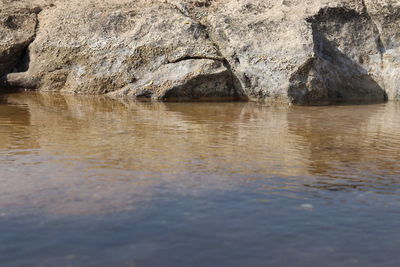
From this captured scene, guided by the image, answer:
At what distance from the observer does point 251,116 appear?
564 cm

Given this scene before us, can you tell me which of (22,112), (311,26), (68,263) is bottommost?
(68,263)

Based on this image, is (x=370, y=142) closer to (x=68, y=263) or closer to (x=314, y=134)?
(x=314, y=134)

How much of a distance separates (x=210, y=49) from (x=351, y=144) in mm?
3301

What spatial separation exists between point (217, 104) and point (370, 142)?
263 cm

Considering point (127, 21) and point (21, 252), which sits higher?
point (127, 21)

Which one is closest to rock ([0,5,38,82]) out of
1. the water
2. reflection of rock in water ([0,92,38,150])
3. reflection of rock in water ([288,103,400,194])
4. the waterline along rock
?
the waterline along rock

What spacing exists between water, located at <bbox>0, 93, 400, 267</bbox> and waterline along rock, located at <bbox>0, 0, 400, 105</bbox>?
1786 millimetres

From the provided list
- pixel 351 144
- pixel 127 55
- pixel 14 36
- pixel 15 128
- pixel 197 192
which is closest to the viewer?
pixel 197 192

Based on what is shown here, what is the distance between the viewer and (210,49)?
708 cm

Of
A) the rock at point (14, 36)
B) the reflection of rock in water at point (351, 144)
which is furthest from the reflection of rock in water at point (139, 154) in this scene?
the rock at point (14, 36)

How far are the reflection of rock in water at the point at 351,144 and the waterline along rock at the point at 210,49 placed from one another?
900 millimetres

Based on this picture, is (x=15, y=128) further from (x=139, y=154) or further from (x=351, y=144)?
(x=351, y=144)

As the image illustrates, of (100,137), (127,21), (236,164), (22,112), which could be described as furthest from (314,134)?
(127,21)

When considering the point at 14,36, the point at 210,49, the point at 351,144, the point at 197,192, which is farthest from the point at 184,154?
the point at 14,36
